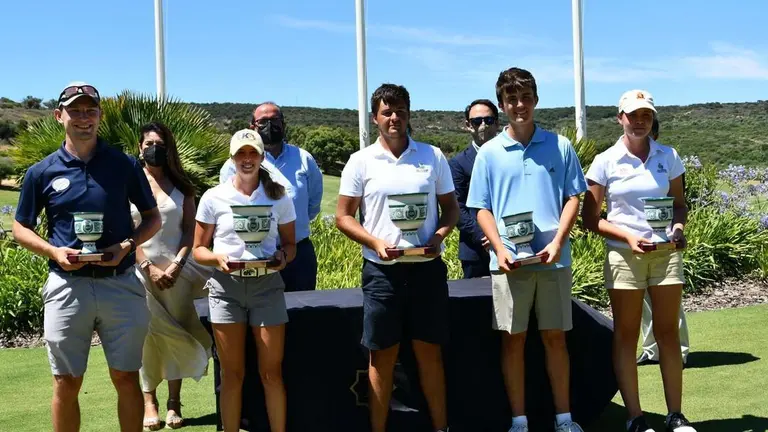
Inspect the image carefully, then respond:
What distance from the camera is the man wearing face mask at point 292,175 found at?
5.83 m

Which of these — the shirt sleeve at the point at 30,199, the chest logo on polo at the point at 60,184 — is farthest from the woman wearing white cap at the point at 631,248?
the shirt sleeve at the point at 30,199

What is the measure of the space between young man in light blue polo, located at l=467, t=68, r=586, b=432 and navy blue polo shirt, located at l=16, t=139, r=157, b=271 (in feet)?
6.17

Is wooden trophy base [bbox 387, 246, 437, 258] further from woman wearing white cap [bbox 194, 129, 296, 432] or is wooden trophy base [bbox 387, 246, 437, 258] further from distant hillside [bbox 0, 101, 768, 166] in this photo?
distant hillside [bbox 0, 101, 768, 166]

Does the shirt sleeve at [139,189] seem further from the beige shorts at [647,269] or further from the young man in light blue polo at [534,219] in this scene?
the beige shorts at [647,269]

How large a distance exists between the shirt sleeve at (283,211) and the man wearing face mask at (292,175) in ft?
3.12

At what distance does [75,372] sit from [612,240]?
2974 mm

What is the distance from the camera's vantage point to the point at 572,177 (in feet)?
16.0

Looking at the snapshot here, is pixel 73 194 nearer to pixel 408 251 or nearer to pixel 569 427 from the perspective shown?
pixel 408 251

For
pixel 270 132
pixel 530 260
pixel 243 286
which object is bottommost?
pixel 243 286

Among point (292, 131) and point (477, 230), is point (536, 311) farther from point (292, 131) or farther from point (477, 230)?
point (292, 131)

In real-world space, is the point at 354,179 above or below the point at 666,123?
below

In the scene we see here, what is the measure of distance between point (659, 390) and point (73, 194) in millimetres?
4165

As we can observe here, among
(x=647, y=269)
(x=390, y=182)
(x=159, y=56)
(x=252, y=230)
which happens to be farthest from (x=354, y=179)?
(x=159, y=56)

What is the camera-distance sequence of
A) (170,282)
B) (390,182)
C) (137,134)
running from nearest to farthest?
(390,182), (170,282), (137,134)
